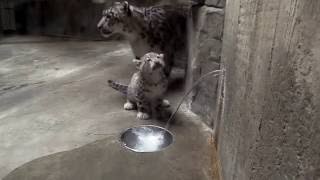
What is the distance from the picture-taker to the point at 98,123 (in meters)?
3.04

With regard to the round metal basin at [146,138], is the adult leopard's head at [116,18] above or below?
above

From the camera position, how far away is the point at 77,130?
2879 millimetres

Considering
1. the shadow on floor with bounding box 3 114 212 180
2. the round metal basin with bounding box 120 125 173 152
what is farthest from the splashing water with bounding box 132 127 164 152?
the shadow on floor with bounding box 3 114 212 180

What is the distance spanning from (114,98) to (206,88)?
1245mm

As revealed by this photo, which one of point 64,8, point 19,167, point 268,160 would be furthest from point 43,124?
point 64,8

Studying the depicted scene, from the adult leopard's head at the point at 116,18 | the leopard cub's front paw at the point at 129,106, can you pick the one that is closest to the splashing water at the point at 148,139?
the leopard cub's front paw at the point at 129,106

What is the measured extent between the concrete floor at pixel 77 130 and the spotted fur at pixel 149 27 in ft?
1.87

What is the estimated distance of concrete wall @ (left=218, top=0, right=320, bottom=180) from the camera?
741 millimetres

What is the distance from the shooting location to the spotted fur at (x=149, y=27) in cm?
384

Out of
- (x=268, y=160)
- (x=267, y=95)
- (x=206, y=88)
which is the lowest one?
(x=206, y=88)

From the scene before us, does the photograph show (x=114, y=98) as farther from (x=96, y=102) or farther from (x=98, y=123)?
(x=98, y=123)

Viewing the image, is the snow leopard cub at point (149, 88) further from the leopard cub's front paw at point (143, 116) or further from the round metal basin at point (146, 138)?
the round metal basin at point (146, 138)

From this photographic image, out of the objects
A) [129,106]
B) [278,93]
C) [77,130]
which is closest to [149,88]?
[129,106]

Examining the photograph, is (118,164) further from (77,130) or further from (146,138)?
(77,130)
